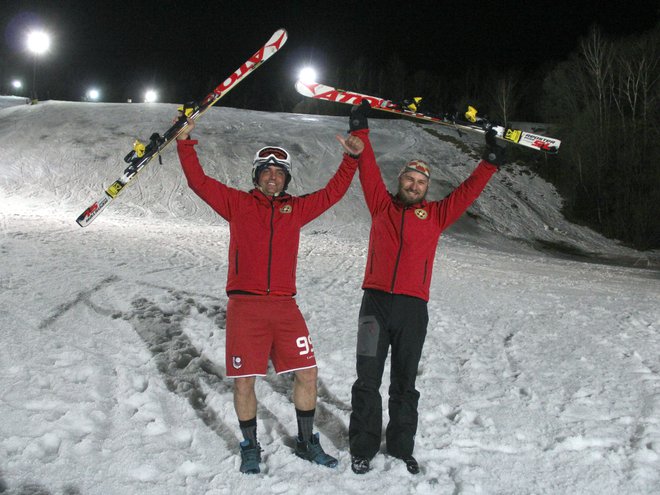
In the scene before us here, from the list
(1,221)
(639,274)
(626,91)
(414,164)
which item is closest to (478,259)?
(639,274)

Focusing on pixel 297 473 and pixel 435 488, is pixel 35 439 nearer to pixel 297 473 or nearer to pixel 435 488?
pixel 297 473

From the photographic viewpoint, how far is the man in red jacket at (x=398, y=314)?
315 centimetres

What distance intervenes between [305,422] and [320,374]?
56.9 inches

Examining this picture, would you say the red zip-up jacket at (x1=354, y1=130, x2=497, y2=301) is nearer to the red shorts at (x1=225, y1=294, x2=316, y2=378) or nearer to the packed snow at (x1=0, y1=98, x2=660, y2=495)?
the red shorts at (x1=225, y1=294, x2=316, y2=378)

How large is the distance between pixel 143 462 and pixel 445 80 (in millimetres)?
52214

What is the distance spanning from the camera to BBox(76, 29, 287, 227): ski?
19.4 feet

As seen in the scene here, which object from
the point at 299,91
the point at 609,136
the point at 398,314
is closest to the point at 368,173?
the point at 398,314

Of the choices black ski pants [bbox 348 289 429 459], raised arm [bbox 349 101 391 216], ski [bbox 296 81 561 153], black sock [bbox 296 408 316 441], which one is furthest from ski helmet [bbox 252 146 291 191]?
ski [bbox 296 81 561 153]

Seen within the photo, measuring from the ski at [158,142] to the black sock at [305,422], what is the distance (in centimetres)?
329

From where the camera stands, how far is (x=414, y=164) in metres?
3.36

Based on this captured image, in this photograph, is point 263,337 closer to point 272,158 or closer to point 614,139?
point 272,158

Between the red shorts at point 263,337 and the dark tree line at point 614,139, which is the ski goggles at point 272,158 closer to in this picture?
the red shorts at point 263,337

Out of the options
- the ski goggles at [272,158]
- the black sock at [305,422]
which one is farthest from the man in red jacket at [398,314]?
the ski goggles at [272,158]

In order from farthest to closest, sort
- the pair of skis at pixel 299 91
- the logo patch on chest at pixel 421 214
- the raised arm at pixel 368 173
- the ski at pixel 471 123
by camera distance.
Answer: the pair of skis at pixel 299 91
the ski at pixel 471 123
the raised arm at pixel 368 173
the logo patch on chest at pixel 421 214
